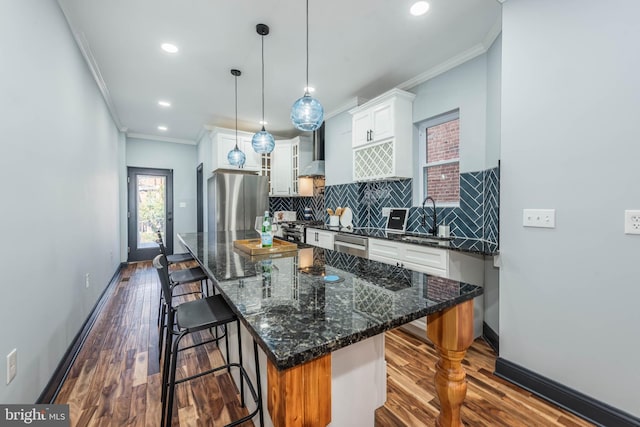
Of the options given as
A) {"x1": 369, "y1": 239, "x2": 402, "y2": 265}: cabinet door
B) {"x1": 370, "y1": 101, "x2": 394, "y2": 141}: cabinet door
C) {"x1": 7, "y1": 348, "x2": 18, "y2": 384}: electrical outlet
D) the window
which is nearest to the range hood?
{"x1": 370, "y1": 101, "x2": 394, "y2": 141}: cabinet door

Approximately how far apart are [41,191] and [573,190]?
3.26 m

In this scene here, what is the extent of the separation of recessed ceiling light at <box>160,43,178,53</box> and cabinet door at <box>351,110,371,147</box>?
7.20ft

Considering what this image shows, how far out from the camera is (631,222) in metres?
1.39

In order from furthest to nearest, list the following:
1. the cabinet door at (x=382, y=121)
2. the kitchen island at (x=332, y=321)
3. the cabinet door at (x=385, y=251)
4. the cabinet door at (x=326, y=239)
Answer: the cabinet door at (x=326, y=239) → the cabinet door at (x=382, y=121) → the cabinet door at (x=385, y=251) → the kitchen island at (x=332, y=321)

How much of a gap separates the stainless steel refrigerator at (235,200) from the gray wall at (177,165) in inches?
55.3

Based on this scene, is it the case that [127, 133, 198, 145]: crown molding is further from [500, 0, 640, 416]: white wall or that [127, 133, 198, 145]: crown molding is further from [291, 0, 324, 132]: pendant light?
[500, 0, 640, 416]: white wall

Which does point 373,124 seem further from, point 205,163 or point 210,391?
point 205,163

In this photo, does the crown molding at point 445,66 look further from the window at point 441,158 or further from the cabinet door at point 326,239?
the cabinet door at point 326,239

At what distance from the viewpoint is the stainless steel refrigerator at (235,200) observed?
15.1 feet

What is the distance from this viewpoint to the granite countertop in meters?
0.72

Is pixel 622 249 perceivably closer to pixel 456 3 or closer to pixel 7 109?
pixel 456 3

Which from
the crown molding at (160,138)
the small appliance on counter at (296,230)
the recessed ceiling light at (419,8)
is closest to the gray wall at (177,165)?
the crown molding at (160,138)

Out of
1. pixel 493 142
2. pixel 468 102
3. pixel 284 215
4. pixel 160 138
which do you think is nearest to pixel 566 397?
pixel 493 142

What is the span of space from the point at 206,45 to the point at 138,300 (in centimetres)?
318
